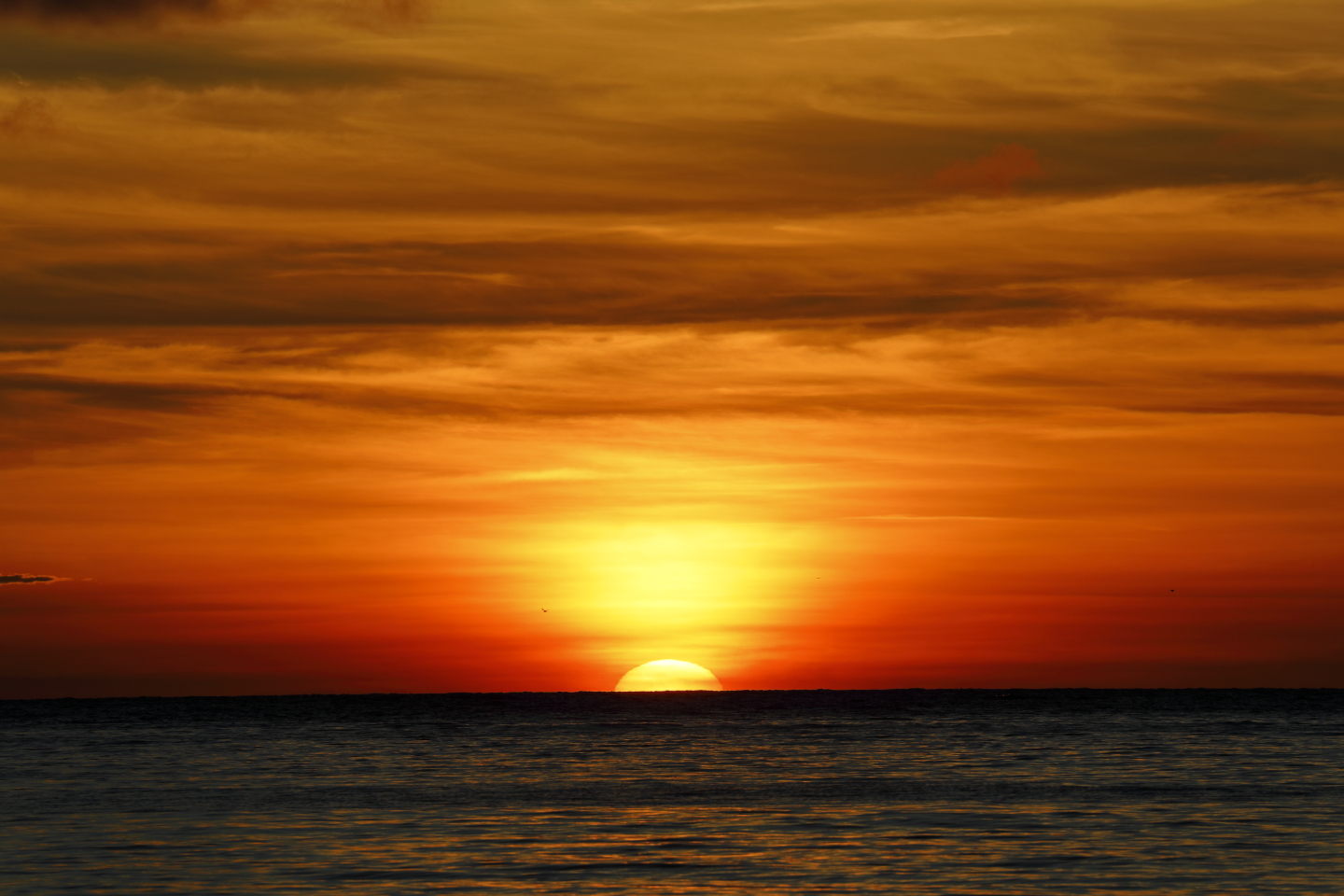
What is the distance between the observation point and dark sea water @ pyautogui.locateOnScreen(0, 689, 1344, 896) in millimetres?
33219

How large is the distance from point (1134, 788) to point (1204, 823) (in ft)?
36.7

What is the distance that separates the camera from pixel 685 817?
45219mm

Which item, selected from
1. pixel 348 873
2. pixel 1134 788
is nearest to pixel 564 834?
pixel 348 873

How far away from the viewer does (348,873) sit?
111 ft

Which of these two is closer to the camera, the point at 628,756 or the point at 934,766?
the point at 934,766

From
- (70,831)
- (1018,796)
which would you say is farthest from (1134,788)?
(70,831)

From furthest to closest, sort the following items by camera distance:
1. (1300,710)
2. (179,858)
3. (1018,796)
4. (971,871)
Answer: (1300,710), (1018,796), (179,858), (971,871)

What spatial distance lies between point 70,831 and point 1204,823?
31170mm

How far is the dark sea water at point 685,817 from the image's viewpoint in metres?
33.2

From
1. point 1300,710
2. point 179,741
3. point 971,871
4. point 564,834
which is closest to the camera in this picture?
point 971,871

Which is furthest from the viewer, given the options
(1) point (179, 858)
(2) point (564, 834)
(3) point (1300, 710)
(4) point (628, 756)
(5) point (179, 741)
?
(3) point (1300, 710)

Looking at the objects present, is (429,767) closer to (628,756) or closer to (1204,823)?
(628,756)

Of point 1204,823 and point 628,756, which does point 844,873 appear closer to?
point 1204,823

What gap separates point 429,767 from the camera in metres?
68.1
